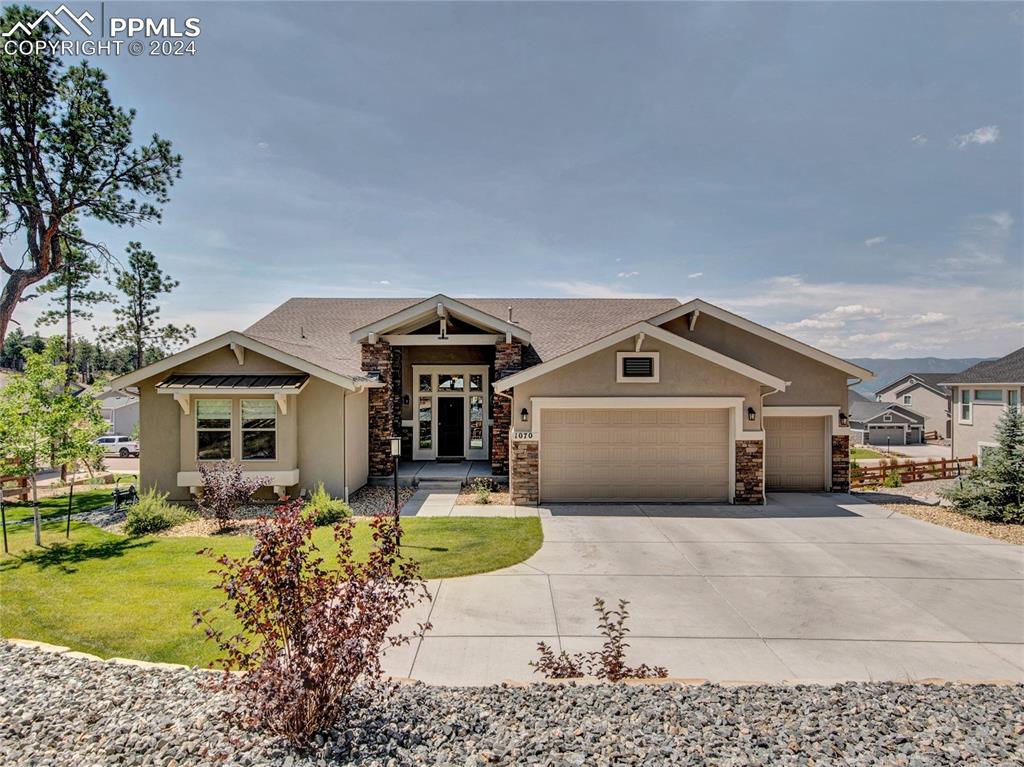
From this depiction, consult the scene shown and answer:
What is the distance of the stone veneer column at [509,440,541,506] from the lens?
1141 cm

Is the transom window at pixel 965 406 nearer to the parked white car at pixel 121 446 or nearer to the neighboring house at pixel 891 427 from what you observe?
the neighboring house at pixel 891 427

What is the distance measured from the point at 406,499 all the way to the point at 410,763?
30.4 ft

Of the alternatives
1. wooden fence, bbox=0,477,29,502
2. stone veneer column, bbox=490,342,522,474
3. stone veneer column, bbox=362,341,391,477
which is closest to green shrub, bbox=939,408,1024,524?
stone veneer column, bbox=490,342,522,474

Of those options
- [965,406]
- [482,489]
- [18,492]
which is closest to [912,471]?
[965,406]

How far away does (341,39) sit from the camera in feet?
31.8

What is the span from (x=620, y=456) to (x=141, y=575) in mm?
9287

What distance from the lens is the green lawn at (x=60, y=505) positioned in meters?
11.9

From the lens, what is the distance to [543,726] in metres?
3.48

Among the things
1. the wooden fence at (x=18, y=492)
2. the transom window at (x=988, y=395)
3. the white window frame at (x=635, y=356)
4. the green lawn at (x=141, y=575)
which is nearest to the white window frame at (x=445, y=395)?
the white window frame at (x=635, y=356)

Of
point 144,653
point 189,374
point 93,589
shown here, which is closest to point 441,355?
point 189,374

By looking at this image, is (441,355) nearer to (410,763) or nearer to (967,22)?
(410,763)

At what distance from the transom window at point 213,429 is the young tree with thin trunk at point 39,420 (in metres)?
2.72

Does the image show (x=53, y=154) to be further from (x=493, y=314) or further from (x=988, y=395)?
(x=988, y=395)

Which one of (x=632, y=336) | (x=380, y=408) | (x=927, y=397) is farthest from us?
(x=927, y=397)
